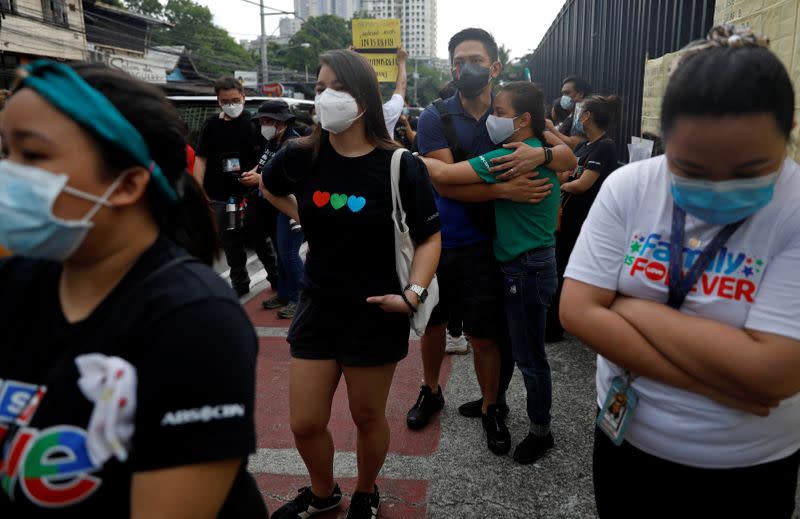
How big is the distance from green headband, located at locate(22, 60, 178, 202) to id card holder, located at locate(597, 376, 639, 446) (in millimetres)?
1322

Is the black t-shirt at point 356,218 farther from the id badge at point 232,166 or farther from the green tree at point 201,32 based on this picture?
the green tree at point 201,32

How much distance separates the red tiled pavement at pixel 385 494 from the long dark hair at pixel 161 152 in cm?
184

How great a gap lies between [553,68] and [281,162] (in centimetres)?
1082

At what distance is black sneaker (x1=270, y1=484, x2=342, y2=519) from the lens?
2.75m

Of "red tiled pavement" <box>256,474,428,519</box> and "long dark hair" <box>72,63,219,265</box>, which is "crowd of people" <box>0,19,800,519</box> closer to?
"long dark hair" <box>72,63,219,265</box>

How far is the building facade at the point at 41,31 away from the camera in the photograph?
23.9m

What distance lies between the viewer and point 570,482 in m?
3.03

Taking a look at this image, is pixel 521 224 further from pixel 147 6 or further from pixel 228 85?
pixel 147 6

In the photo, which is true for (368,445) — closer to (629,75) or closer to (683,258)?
(683,258)

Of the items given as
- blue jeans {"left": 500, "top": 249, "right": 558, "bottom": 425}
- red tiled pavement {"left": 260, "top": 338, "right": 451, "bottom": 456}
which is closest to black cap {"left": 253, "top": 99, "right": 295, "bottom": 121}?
red tiled pavement {"left": 260, "top": 338, "right": 451, "bottom": 456}

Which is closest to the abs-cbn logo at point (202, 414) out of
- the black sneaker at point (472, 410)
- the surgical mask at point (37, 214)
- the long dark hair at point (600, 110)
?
the surgical mask at point (37, 214)

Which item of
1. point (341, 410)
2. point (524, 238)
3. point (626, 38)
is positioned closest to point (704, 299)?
point (524, 238)

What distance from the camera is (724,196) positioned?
1.36 m

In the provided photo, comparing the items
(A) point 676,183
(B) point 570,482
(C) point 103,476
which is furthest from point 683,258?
(B) point 570,482
